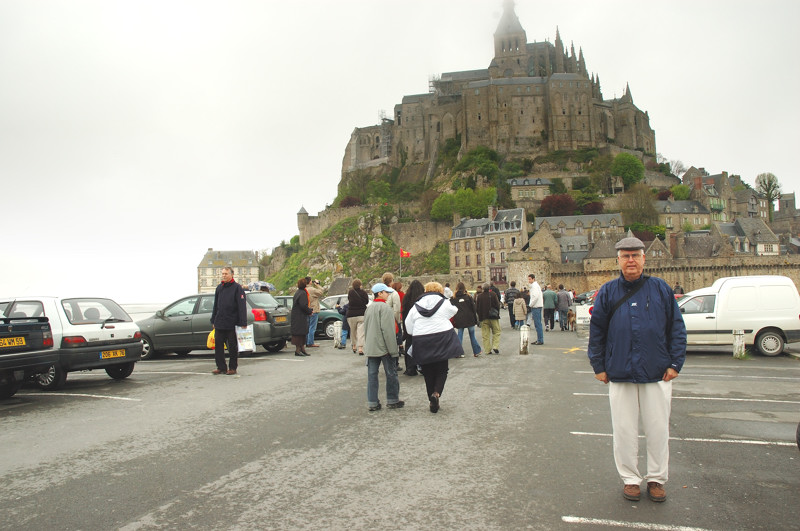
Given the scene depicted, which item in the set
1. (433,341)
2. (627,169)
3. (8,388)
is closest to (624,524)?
(433,341)

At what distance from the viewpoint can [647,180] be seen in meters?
96.1

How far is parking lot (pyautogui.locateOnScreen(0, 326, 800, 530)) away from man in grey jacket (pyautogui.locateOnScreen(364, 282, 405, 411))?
303mm

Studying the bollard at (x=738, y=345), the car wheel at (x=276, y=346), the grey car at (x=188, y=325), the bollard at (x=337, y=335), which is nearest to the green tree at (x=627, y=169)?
the bollard at (x=337, y=335)

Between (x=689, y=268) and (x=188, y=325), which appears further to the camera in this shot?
(x=689, y=268)

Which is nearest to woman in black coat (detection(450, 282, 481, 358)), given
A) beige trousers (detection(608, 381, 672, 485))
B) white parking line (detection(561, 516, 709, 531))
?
beige trousers (detection(608, 381, 672, 485))

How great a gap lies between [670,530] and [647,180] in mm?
101123

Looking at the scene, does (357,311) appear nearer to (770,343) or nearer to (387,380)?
(387,380)

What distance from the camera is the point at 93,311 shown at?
10.5 metres

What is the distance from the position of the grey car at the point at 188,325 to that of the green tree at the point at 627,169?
86090 millimetres

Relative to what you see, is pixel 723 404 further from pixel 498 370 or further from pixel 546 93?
pixel 546 93

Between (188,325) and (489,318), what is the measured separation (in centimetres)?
736

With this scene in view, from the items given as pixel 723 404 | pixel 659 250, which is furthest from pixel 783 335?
pixel 659 250

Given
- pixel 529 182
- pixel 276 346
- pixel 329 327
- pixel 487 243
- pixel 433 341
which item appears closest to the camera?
pixel 433 341

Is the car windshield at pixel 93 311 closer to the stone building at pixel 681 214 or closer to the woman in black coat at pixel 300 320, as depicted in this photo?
the woman in black coat at pixel 300 320
